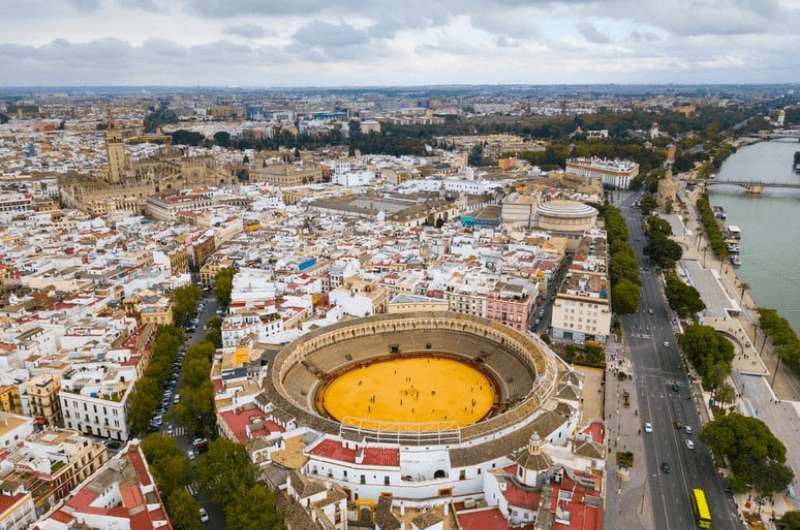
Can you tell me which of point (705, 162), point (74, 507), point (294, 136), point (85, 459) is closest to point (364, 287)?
point (85, 459)

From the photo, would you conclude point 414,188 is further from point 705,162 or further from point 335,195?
point 705,162

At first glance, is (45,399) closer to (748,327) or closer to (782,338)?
(782,338)

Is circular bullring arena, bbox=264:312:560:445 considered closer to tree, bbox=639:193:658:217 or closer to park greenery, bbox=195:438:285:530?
park greenery, bbox=195:438:285:530

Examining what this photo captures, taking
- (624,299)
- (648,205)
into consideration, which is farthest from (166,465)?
(648,205)

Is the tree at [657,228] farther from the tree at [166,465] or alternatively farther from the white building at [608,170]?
the tree at [166,465]

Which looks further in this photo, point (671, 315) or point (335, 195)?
point (335, 195)
